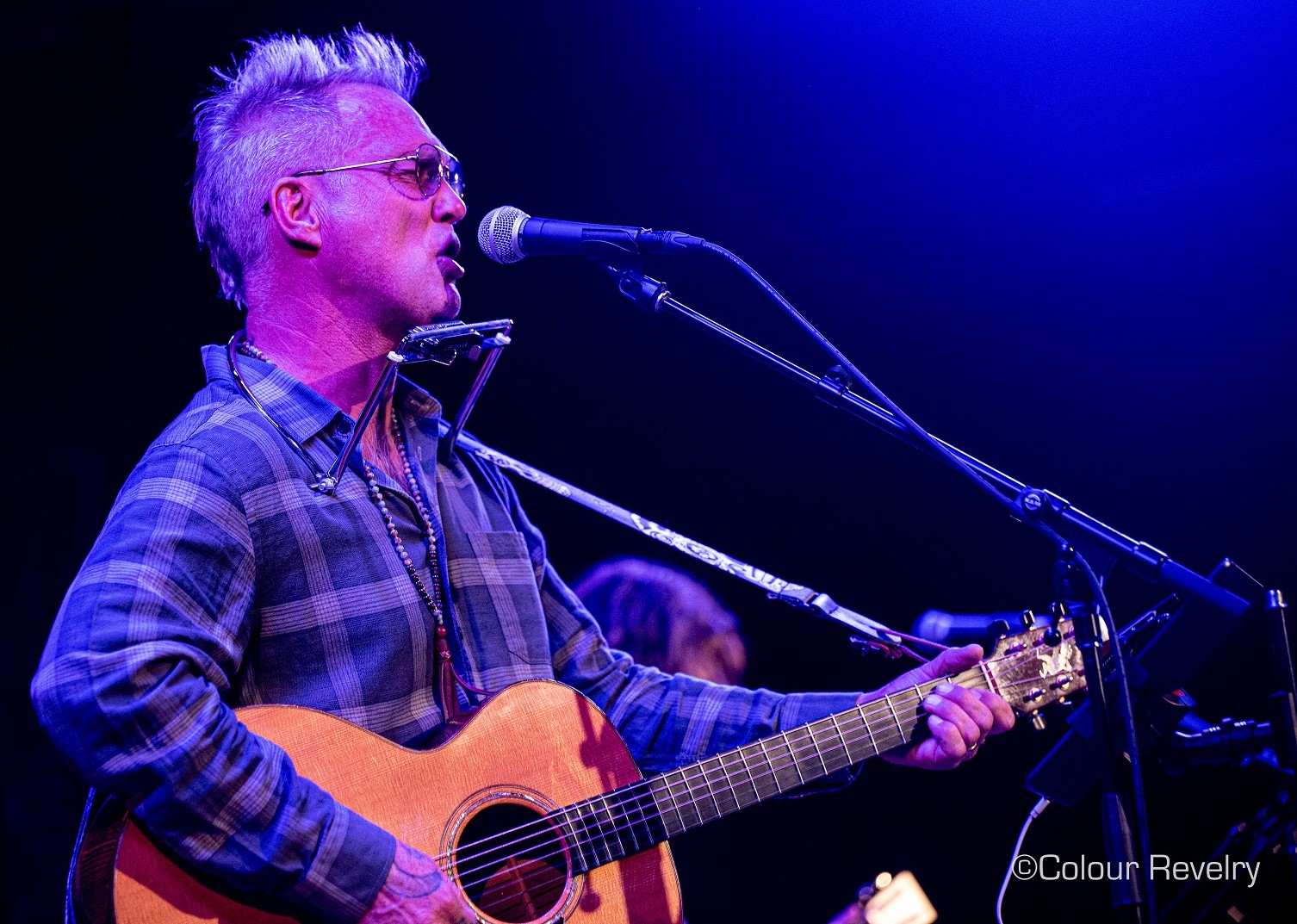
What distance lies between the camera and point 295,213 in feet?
8.27

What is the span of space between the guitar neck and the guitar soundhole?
47 millimetres

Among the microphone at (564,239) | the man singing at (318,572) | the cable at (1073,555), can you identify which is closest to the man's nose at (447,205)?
the man singing at (318,572)

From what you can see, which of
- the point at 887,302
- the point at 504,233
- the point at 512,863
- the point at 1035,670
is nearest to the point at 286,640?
the point at 512,863

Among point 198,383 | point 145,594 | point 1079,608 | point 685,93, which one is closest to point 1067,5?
point 685,93

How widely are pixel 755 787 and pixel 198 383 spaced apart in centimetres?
205

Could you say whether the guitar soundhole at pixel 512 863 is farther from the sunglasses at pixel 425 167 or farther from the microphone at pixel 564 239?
the sunglasses at pixel 425 167

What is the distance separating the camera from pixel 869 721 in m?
2.32

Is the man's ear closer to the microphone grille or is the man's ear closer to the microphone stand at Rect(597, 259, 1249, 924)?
the microphone grille

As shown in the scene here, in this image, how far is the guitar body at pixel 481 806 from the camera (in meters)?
1.71

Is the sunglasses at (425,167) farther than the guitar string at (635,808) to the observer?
Yes

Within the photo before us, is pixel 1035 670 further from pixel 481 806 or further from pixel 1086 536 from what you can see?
pixel 481 806

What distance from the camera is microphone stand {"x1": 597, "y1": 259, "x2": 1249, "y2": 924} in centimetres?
170

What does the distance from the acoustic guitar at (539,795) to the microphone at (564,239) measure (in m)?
0.94

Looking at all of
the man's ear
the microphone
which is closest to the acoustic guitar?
the microphone
